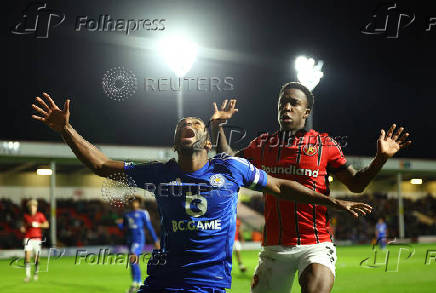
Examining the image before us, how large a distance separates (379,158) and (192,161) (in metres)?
1.98

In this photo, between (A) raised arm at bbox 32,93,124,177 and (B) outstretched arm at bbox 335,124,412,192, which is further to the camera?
(B) outstretched arm at bbox 335,124,412,192

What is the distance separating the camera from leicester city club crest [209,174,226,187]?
4.65 m

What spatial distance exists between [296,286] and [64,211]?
22.0 m

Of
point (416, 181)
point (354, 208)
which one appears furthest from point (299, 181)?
point (416, 181)

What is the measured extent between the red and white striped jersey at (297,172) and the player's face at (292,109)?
150mm

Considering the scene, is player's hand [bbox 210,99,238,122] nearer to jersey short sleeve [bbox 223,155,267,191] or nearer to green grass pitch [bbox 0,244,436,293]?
jersey short sleeve [bbox 223,155,267,191]

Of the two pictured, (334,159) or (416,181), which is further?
(416,181)

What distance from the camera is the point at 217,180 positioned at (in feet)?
15.3

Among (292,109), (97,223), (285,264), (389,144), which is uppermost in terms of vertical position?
(292,109)

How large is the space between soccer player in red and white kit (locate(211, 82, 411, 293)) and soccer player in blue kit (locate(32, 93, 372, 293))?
3.16ft

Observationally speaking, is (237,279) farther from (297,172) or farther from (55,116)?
(55,116)

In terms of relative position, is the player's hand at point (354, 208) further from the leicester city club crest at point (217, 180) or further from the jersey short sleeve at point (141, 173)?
the jersey short sleeve at point (141, 173)

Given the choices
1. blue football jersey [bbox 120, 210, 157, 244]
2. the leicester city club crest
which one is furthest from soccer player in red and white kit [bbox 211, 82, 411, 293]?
blue football jersey [bbox 120, 210, 157, 244]

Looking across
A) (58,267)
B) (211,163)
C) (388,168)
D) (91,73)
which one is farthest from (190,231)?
(91,73)
